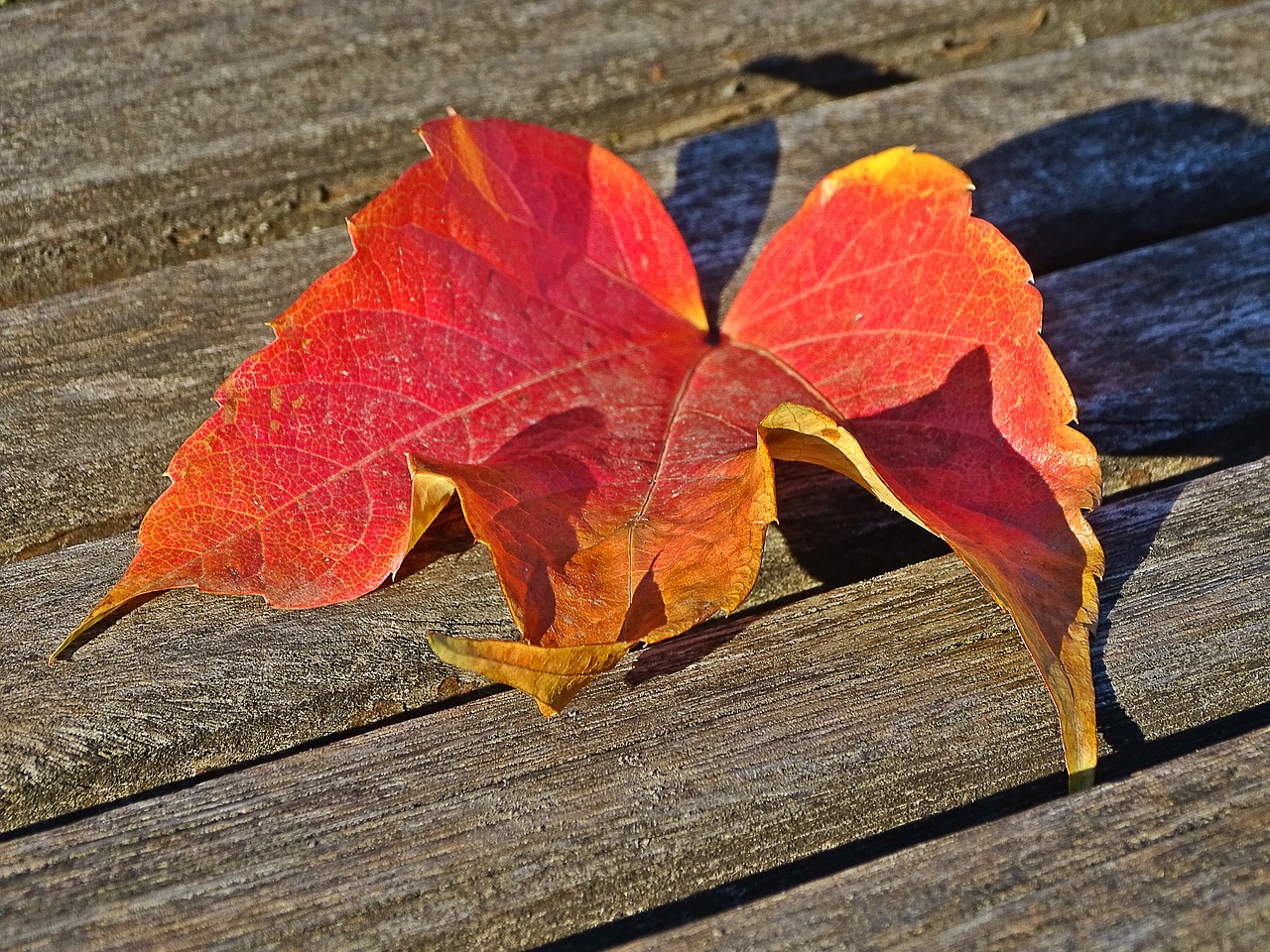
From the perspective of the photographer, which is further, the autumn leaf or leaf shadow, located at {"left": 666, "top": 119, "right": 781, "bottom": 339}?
leaf shadow, located at {"left": 666, "top": 119, "right": 781, "bottom": 339}

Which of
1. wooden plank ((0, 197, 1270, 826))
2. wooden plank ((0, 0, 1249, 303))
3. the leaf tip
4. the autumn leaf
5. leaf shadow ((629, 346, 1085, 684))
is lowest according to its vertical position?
the leaf tip

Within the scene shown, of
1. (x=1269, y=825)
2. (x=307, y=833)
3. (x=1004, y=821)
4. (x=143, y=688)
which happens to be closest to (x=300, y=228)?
(x=143, y=688)

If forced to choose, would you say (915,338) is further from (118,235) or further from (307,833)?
(118,235)

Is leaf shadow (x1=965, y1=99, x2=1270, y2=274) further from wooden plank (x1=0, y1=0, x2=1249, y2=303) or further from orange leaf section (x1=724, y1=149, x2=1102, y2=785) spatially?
orange leaf section (x1=724, y1=149, x2=1102, y2=785)

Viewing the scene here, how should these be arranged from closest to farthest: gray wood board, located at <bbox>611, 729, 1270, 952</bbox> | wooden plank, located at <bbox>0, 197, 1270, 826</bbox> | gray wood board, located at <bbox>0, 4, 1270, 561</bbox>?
1. gray wood board, located at <bbox>611, 729, 1270, 952</bbox>
2. wooden plank, located at <bbox>0, 197, 1270, 826</bbox>
3. gray wood board, located at <bbox>0, 4, 1270, 561</bbox>

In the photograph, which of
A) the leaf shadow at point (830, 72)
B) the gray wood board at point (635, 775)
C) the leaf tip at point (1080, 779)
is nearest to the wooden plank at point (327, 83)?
the leaf shadow at point (830, 72)

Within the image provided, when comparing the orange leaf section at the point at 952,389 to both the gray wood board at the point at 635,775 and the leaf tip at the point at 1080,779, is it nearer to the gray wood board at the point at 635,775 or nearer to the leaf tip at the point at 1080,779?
the leaf tip at the point at 1080,779

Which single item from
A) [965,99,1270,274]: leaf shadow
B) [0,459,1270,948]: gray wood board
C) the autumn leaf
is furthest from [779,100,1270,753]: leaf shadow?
the autumn leaf
